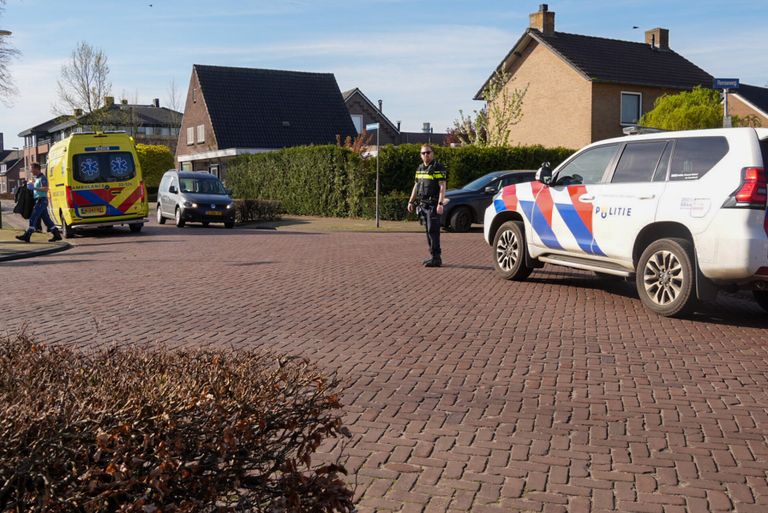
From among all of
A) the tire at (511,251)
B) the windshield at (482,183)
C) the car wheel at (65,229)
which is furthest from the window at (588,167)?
the car wheel at (65,229)

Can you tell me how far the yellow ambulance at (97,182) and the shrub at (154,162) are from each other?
1276 inches

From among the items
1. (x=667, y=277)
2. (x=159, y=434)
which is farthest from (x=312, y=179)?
(x=159, y=434)

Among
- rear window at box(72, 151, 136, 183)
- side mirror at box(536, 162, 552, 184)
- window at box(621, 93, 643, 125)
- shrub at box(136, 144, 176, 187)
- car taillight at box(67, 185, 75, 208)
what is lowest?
car taillight at box(67, 185, 75, 208)

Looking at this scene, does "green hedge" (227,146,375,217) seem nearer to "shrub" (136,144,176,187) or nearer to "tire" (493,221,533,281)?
"tire" (493,221,533,281)

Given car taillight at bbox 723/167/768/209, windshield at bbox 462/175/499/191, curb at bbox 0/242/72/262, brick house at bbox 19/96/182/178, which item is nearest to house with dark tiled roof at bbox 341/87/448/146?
brick house at bbox 19/96/182/178

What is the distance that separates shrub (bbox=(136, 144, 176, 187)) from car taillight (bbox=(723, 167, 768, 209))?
49267mm

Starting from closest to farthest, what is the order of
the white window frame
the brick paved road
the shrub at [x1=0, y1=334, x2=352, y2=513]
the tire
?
the shrub at [x1=0, y1=334, x2=352, y2=513] → the brick paved road → the tire → the white window frame

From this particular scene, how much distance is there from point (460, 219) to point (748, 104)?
88.6 ft

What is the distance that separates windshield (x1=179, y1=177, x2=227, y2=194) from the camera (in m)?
26.0

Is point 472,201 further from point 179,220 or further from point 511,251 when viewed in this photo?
point 511,251

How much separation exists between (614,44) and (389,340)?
3887 cm

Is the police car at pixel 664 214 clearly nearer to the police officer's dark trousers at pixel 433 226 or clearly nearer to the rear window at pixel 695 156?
the rear window at pixel 695 156

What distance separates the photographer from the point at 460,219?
21.3 metres

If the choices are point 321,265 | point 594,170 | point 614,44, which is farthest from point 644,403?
point 614,44
